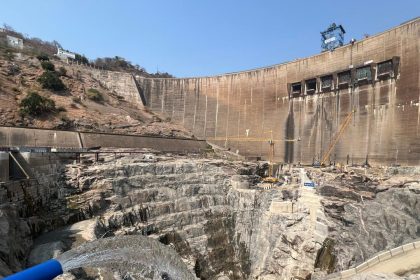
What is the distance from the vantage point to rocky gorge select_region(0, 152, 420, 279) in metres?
25.9

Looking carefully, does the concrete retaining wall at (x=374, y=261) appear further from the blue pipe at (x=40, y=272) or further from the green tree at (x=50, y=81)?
the green tree at (x=50, y=81)

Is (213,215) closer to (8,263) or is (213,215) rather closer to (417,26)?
(8,263)

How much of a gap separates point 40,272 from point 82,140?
37.2 m

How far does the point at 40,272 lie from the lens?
781 centimetres

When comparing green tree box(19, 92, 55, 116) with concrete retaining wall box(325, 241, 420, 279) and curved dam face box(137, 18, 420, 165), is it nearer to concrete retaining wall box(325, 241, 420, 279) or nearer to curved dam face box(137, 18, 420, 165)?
curved dam face box(137, 18, 420, 165)

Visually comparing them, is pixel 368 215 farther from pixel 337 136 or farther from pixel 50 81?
pixel 50 81

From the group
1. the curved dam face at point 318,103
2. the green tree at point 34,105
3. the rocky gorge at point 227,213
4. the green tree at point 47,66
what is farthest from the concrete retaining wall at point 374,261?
the green tree at point 47,66

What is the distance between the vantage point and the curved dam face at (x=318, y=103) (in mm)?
43875

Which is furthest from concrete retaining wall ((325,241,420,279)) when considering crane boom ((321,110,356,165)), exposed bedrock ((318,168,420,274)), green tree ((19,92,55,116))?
green tree ((19,92,55,116))

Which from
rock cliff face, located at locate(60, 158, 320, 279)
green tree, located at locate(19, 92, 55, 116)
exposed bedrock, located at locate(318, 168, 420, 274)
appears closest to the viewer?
exposed bedrock, located at locate(318, 168, 420, 274)

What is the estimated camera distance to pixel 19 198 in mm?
20516

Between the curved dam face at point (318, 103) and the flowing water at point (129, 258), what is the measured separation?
3330 centimetres

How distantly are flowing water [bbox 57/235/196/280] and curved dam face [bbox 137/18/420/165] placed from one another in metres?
33.3

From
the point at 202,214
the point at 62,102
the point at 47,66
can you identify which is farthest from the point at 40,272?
the point at 47,66
